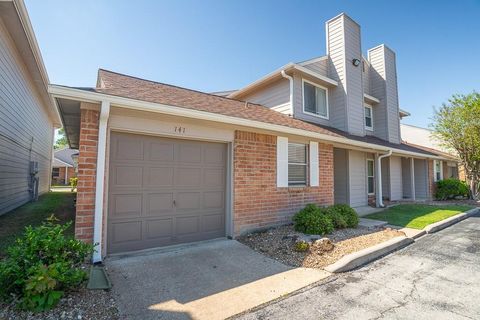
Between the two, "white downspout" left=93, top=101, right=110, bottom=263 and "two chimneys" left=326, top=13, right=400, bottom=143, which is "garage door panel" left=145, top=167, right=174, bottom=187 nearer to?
"white downspout" left=93, top=101, right=110, bottom=263

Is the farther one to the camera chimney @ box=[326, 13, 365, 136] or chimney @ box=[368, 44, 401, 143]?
chimney @ box=[368, 44, 401, 143]

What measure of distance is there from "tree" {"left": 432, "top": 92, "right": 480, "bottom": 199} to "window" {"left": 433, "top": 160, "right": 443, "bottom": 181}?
1313mm

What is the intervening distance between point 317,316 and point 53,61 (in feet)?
38.9

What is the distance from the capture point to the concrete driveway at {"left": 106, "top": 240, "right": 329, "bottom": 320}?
10.1 feet

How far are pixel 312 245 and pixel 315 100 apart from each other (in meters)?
7.03

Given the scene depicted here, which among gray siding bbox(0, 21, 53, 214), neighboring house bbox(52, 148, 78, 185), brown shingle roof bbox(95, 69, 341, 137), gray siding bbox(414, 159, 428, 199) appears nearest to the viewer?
brown shingle roof bbox(95, 69, 341, 137)

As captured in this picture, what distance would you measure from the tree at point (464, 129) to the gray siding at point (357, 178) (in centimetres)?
727

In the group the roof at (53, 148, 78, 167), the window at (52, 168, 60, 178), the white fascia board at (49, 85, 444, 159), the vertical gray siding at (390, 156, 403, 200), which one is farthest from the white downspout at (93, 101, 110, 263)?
the window at (52, 168, 60, 178)

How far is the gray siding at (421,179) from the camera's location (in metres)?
14.8

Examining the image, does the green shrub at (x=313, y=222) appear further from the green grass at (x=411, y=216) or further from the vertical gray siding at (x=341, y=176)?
the vertical gray siding at (x=341, y=176)

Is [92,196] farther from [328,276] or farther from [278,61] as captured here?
[278,61]

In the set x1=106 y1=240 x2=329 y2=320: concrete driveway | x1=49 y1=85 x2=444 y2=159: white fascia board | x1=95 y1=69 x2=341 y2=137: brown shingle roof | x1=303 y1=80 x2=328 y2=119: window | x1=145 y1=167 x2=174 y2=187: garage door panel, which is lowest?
x1=106 y1=240 x2=329 y2=320: concrete driveway

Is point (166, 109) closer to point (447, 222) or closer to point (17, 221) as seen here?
point (17, 221)

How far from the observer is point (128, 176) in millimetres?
4805
